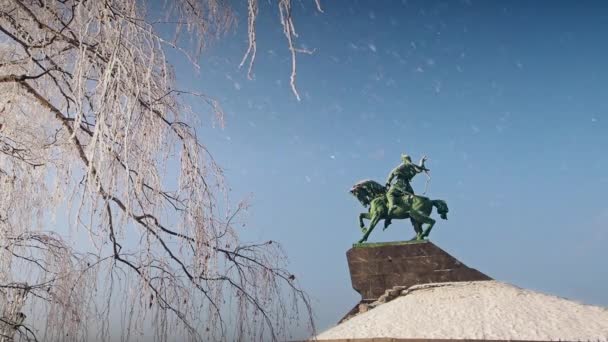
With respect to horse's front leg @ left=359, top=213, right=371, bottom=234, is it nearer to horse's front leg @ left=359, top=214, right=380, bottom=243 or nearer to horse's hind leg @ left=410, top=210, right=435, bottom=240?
horse's front leg @ left=359, top=214, right=380, bottom=243

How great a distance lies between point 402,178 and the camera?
43.2 feet

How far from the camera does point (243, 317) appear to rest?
2.18m

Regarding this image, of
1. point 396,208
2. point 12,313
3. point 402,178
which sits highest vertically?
point 402,178

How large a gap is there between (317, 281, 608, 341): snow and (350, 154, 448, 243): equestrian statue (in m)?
2.00

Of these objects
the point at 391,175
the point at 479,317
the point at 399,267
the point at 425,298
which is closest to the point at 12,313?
the point at 479,317

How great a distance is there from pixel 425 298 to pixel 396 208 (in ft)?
9.64

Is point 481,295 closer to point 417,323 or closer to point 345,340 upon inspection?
point 417,323

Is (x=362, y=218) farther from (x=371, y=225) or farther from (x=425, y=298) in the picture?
(x=425, y=298)

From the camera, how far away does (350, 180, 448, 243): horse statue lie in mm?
12219

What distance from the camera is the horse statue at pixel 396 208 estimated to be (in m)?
12.2

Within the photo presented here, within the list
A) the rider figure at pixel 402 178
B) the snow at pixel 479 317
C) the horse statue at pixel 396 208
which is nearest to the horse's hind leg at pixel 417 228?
the horse statue at pixel 396 208

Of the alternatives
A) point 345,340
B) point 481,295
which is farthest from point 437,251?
point 345,340

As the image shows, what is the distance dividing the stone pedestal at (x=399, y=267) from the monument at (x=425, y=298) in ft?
0.08

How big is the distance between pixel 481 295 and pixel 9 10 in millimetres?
A: 10479
